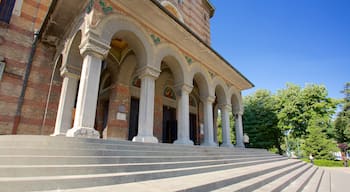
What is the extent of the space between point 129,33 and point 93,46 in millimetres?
1885

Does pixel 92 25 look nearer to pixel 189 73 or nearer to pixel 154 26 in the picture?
pixel 154 26

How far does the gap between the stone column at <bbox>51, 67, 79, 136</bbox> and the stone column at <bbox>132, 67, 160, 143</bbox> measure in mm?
2830

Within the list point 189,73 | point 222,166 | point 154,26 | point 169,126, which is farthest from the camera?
point 169,126

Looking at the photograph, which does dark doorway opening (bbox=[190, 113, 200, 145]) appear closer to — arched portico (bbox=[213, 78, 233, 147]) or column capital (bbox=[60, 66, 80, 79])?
arched portico (bbox=[213, 78, 233, 147])

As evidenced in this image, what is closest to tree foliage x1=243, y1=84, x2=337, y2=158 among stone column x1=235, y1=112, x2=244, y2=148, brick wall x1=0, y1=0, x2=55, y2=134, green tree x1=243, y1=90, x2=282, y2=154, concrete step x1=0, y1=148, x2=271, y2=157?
green tree x1=243, y1=90, x2=282, y2=154

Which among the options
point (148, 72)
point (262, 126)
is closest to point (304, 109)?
point (262, 126)

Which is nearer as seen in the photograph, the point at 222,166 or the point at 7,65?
the point at 222,166

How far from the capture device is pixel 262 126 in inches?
890

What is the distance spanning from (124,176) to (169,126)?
9105mm

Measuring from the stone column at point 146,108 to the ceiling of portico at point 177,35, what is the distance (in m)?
2.11

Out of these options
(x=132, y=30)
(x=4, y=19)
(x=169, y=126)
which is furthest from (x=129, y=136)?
(x=4, y=19)

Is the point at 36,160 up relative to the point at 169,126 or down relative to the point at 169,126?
down

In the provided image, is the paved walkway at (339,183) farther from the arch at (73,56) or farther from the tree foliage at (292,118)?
the tree foliage at (292,118)

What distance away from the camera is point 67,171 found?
2.93 metres
